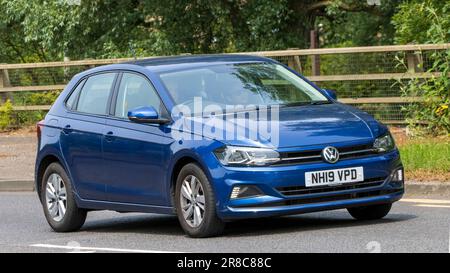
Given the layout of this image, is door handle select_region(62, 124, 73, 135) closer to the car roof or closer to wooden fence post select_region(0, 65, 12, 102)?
the car roof

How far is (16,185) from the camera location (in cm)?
1812

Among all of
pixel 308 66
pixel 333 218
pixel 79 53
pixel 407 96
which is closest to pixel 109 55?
pixel 79 53

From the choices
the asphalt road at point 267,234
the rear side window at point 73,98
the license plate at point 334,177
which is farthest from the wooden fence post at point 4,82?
the license plate at point 334,177

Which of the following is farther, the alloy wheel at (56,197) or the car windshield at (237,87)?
the alloy wheel at (56,197)

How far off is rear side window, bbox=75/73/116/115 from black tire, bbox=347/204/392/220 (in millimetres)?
2607

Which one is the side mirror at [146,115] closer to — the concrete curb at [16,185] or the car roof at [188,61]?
the car roof at [188,61]

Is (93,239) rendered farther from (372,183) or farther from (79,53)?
(79,53)

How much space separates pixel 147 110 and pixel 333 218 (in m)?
2.17

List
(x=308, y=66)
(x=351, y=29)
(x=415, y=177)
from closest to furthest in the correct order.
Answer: (x=415, y=177) < (x=308, y=66) < (x=351, y=29)

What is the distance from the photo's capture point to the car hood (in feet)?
35.3

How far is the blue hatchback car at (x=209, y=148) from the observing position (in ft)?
35.2

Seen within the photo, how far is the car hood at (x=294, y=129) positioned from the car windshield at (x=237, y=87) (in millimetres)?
427

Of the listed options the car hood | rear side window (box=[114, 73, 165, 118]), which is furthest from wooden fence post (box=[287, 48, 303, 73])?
the car hood

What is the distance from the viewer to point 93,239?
12.0 m
